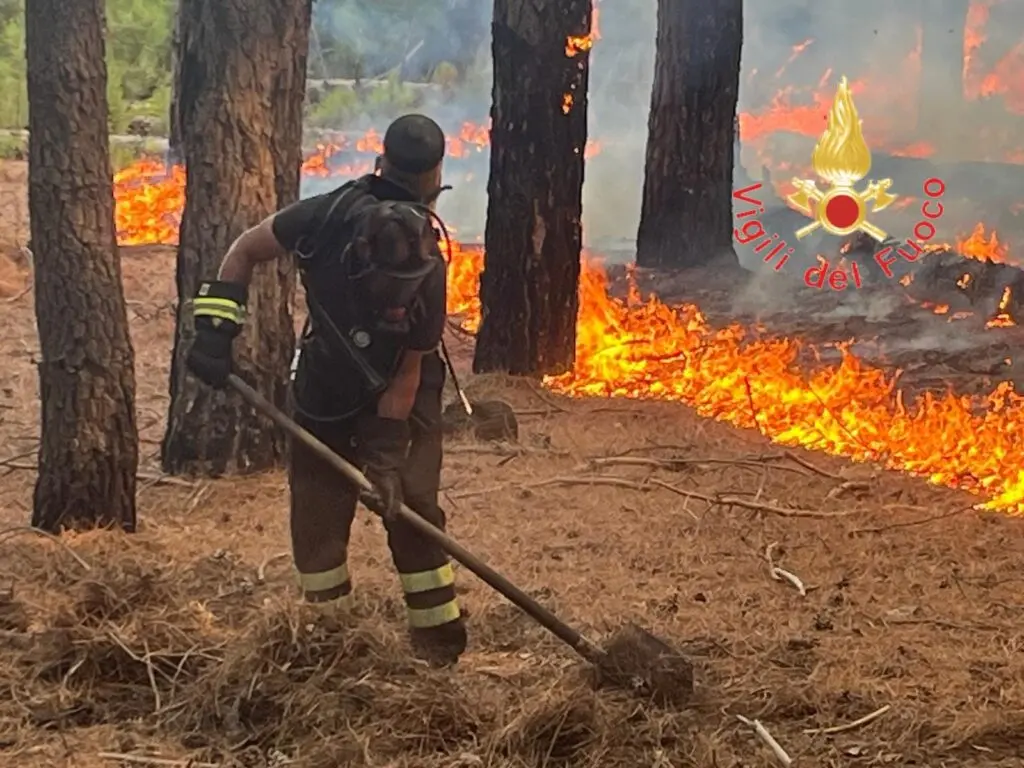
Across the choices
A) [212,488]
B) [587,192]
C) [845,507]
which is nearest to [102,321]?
[212,488]

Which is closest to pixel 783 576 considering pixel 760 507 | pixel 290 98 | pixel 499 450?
pixel 760 507

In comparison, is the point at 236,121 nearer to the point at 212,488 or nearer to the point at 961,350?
the point at 212,488

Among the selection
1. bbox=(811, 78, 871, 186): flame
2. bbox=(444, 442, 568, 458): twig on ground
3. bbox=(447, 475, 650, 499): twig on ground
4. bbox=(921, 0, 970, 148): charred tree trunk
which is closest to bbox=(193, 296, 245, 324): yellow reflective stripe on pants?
bbox=(447, 475, 650, 499): twig on ground

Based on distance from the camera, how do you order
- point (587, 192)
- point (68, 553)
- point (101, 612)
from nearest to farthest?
1. point (101, 612)
2. point (68, 553)
3. point (587, 192)

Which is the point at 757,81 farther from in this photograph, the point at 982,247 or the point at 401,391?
the point at 401,391

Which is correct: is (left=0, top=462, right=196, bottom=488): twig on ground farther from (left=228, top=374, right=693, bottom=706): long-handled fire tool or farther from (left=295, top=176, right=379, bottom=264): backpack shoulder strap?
(left=295, top=176, right=379, bottom=264): backpack shoulder strap

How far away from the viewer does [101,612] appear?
15.8ft

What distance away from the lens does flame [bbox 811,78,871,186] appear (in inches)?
457

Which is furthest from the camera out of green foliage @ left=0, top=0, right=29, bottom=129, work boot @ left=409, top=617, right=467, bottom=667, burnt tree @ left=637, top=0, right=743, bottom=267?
green foliage @ left=0, top=0, right=29, bottom=129

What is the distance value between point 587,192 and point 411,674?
41.8 feet

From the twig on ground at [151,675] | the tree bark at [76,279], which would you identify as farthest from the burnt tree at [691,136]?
the twig on ground at [151,675]

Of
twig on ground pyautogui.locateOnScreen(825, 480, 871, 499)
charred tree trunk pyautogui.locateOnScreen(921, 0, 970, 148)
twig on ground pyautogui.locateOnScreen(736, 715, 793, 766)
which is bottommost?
twig on ground pyautogui.locateOnScreen(736, 715, 793, 766)

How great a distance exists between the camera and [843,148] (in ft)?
38.7

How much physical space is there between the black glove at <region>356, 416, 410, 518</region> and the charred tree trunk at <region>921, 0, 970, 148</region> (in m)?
12.8
